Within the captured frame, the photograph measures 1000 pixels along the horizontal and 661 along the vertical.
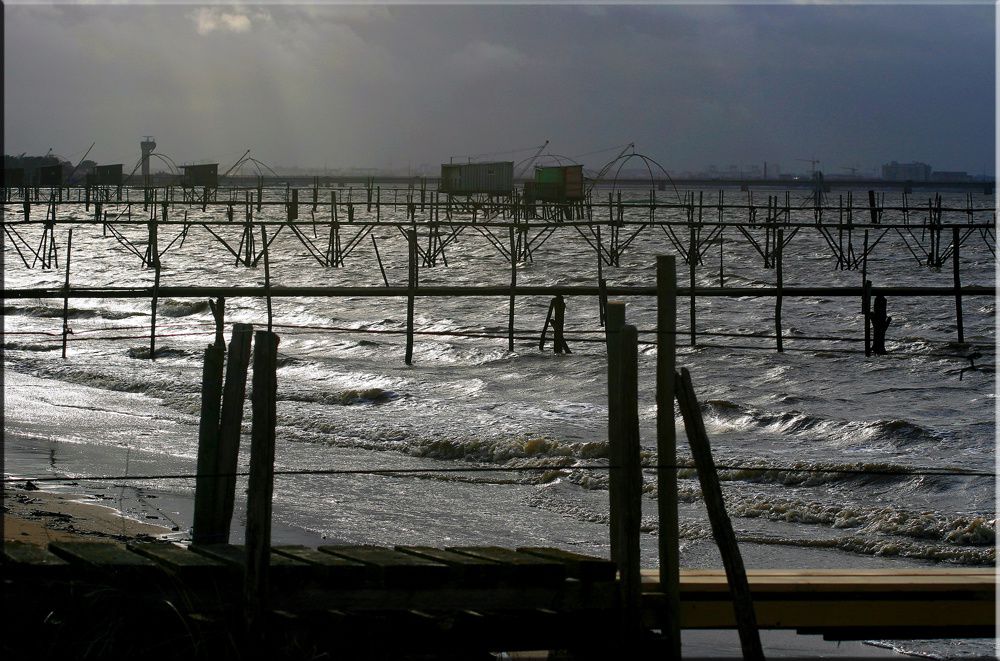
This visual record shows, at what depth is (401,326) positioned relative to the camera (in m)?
26.5

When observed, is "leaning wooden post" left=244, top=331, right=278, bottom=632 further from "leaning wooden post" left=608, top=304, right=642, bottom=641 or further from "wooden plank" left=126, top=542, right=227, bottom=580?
"leaning wooden post" left=608, top=304, right=642, bottom=641

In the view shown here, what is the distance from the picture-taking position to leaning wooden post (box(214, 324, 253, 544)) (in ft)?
16.2

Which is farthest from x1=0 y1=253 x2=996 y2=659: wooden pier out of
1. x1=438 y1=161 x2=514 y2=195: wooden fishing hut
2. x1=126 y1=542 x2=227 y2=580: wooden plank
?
x1=438 y1=161 x2=514 y2=195: wooden fishing hut

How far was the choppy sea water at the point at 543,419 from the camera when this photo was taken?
29.7 feet

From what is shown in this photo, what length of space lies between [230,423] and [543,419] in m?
9.81

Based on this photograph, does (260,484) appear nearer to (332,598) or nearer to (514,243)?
(332,598)

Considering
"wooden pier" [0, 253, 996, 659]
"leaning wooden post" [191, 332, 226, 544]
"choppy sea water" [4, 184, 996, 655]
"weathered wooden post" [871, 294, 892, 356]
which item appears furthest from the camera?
"weathered wooden post" [871, 294, 892, 356]

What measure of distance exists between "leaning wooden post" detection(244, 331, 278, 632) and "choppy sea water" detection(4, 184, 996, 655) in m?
2.86

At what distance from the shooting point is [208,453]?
5.50m

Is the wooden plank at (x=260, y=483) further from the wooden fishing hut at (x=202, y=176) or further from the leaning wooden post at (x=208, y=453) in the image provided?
the wooden fishing hut at (x=202, y=176)

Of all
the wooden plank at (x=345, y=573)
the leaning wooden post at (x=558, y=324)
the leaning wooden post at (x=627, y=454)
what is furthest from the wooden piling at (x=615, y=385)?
the leaning wooden post at (x=558, y=324)

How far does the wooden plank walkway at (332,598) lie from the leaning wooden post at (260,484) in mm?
103

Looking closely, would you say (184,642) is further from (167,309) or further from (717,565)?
(167,309)

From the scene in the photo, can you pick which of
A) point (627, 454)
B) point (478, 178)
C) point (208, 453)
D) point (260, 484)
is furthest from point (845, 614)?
point (478, 178)
